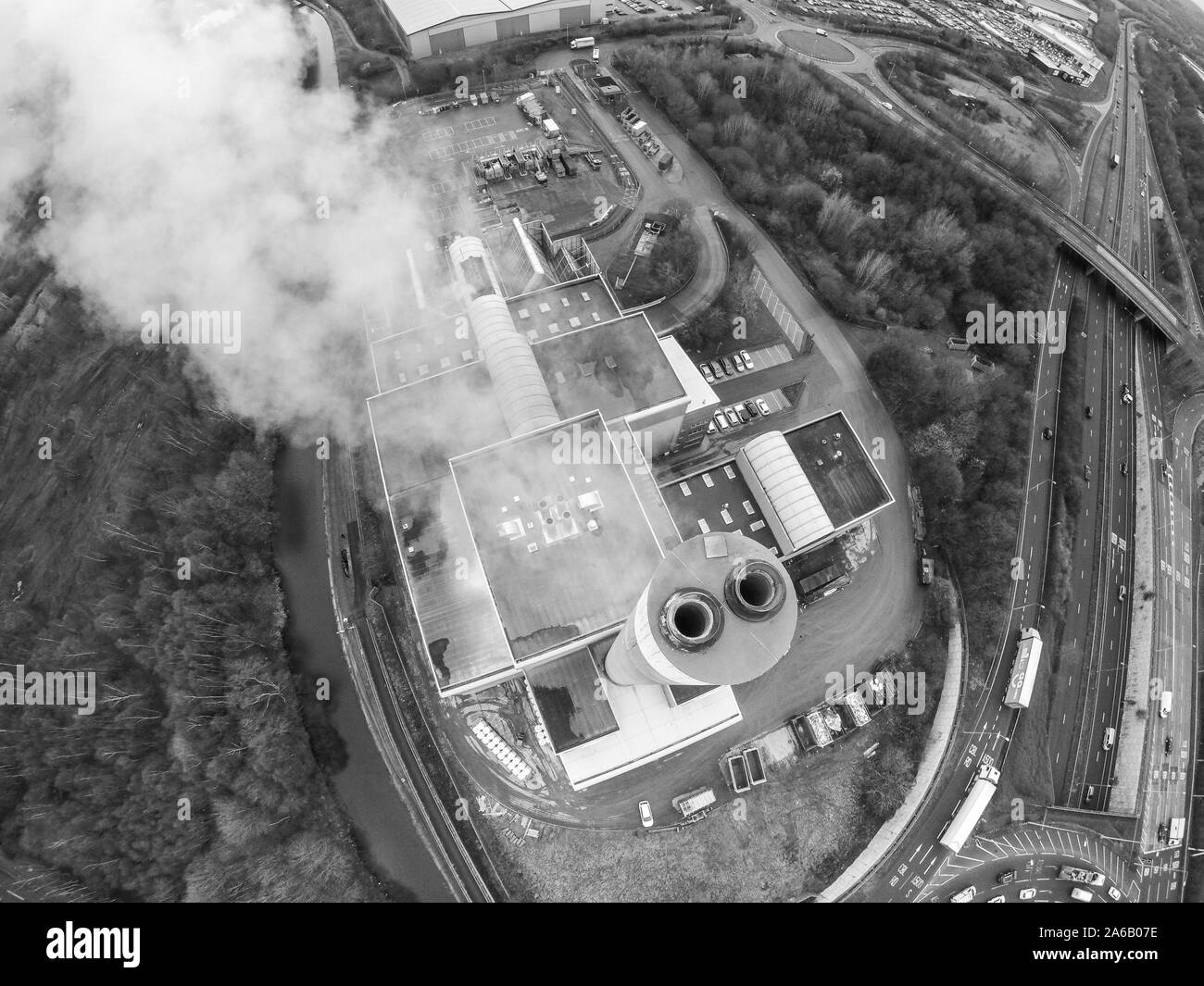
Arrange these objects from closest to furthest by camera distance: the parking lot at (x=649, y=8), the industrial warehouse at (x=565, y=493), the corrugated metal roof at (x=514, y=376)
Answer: the industrial warehouse at (x=565, y=493), the corrugated metal roof at (x=514, y=376), the parking lot at (x=649, y=8)

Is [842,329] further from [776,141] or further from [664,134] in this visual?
[664,134]

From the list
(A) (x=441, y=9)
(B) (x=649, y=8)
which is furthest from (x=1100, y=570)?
(A) (x=441, y=9)

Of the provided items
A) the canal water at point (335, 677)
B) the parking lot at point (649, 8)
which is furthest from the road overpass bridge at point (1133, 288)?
the canal water at point (335, 677)

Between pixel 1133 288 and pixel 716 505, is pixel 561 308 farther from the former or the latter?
pixel 1133 288

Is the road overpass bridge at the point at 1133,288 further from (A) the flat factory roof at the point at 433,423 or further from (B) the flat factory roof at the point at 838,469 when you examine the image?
(A) the flat factory roof at the point at 433,423

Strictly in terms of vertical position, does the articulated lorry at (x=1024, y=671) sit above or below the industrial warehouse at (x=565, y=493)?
below

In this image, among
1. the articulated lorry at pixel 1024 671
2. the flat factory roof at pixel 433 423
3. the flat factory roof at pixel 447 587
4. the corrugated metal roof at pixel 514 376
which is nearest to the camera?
the flat factory roof at pixel 447 587
